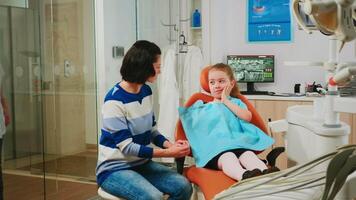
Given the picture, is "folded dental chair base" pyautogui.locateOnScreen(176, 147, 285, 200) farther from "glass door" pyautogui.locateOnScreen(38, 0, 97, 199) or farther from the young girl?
"glass door" pyautogui.locateOnScreen(38, 0, 97, 199)

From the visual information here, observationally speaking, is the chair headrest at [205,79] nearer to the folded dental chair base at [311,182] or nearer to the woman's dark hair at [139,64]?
the woman's dark hair at [139,64]

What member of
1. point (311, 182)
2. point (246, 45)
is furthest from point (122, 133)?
point (246, 45)

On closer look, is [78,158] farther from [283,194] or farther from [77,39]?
[283,194]

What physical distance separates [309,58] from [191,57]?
128 cm

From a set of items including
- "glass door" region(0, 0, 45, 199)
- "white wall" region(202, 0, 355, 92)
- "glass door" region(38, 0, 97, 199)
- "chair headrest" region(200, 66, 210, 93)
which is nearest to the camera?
"chair headrest" region(200, 66, 210, 93)

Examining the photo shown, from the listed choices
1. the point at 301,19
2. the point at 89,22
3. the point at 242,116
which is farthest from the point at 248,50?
the point at 301,19

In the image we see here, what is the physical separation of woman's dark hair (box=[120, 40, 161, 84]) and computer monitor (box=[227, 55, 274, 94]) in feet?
7.73

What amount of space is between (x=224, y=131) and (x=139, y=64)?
698 mm

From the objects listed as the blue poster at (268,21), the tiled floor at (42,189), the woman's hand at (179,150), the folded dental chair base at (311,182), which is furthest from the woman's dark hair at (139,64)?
Answer: the blue poster at (268,21)

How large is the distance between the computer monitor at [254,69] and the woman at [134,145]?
2279 millimetres

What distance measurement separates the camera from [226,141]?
237 centimetres

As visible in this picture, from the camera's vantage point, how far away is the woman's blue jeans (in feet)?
6.40

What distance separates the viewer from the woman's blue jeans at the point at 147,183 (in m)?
1.95

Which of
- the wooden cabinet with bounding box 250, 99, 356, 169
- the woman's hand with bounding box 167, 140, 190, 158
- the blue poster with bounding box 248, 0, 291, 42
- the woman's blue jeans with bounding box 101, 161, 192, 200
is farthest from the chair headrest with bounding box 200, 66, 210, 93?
the blue poster with bounding box 248, 0, 291, 42
